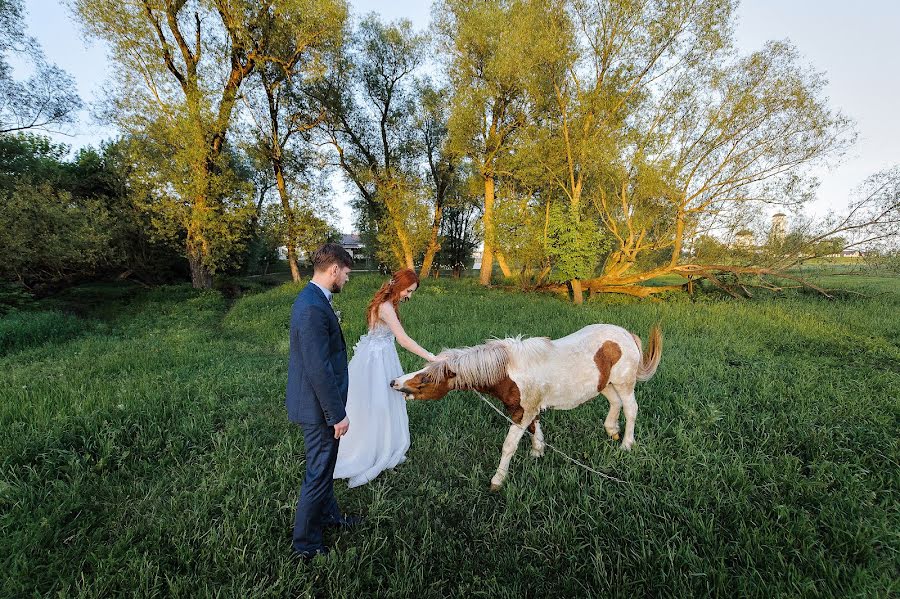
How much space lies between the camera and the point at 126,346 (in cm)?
827

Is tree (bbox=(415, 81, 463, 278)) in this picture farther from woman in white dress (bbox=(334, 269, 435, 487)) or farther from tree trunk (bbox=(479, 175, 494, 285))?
woman in white dress (bbox=(334, 269, 435, 487))

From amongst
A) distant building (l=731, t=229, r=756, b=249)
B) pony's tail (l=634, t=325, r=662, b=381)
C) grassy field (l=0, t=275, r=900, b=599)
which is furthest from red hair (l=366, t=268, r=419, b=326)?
distant building (l=731, t=229, r=756, b=249)

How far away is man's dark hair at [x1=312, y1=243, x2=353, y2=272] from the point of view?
270 cm

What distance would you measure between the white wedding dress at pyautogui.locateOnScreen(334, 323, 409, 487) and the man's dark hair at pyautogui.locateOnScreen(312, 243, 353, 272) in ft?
5.01

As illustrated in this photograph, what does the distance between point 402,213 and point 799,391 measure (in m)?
17.8

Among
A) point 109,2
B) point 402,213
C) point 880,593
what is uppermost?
point 109,2

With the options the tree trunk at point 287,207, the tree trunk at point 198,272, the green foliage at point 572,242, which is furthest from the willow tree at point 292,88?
the green foliage at point 572,242

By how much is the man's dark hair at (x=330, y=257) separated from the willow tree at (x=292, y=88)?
18838 millimetres

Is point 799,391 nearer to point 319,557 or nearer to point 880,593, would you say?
point 880,593

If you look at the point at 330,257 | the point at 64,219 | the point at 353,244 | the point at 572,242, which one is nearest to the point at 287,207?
the point at 64,219

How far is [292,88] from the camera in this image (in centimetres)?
1956

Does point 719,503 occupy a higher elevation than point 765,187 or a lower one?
lower

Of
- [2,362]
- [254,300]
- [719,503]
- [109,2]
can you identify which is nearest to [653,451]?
[719,503]

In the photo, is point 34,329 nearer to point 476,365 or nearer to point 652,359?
point 476,365
